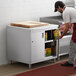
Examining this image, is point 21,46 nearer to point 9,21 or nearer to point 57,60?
point 9,21

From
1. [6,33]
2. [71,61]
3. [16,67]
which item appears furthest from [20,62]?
[71,61]

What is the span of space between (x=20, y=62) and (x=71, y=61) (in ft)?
3.40

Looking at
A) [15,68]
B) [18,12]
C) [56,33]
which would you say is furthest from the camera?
[18,12]

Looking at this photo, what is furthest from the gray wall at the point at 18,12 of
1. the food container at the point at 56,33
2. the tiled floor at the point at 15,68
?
the food container at the point at 56,33

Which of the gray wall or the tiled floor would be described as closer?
the tiled floor

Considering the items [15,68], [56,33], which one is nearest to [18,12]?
[56,33]

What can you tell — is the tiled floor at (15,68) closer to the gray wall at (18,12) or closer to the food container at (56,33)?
the gray wall at (18,12)

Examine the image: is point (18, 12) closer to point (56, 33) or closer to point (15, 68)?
point (56, 33)

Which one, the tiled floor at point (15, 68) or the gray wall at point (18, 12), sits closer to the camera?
the tiled floor at point (15, 68)

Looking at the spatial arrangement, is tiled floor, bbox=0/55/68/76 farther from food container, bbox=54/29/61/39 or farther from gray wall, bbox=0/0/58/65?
food container, bbox=54/29/61/39

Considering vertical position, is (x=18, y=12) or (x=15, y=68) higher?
(x=18, y=12)

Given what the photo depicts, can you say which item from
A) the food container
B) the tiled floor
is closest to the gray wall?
the tiled floor

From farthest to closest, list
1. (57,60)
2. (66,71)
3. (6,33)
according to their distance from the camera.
Result: (57,60) < (6,33) < (66,71)

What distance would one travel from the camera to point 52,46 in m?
5.56
